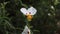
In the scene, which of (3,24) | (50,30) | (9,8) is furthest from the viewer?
(50,30)

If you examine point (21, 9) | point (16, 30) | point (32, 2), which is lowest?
point (16, 30)

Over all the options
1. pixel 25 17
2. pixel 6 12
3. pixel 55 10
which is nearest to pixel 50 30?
pixel 55 10

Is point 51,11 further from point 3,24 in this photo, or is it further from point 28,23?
point 3,24

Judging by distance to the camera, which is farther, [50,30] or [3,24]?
[50,30]

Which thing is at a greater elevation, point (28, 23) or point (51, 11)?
point (51, 11)

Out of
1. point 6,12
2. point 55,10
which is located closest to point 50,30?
point 55,10

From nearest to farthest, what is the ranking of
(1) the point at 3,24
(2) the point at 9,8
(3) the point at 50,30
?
(1) the point at 3,24
(2) the point at 9,8
(3) the point at 50,30
